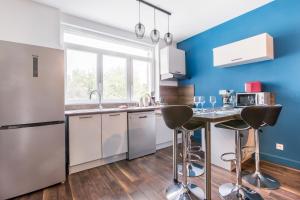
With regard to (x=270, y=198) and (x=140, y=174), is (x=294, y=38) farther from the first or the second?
(x=140, y=174)

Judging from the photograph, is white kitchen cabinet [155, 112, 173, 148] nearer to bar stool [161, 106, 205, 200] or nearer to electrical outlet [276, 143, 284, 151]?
bar stool [161, 106, 205, 200]

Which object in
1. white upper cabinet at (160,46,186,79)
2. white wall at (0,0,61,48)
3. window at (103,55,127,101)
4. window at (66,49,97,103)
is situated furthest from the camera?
white upper cabinet at (160,46,186,79)

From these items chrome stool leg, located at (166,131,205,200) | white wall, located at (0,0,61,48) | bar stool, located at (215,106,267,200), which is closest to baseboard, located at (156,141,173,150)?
chrome stool leg, located at (166,131,205,200)

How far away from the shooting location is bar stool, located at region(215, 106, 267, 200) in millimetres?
1433

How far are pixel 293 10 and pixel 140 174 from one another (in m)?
3.39

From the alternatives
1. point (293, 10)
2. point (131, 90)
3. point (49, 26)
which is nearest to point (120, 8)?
point (49, 26)

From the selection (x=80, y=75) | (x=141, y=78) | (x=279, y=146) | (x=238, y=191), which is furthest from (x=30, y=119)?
(x=279, y=146)

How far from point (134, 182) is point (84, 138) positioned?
99cm

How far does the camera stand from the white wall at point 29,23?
2.26m

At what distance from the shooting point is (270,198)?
166 cm

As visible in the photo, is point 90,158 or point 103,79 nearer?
point 90,158

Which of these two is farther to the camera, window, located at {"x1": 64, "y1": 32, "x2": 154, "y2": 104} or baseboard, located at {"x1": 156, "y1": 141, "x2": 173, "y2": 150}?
baseboard, located at {"x1": 156, "y1": 141, "x2": 173, "y2": 150}

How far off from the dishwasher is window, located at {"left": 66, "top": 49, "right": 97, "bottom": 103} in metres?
1.11

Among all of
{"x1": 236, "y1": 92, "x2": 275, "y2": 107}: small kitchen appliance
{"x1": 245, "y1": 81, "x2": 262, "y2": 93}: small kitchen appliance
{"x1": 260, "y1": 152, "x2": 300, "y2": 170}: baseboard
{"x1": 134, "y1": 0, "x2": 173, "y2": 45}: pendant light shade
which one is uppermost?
{"x1": 134, "y1": 0, "x2": 173, "y2": 45}: pendant light shade
